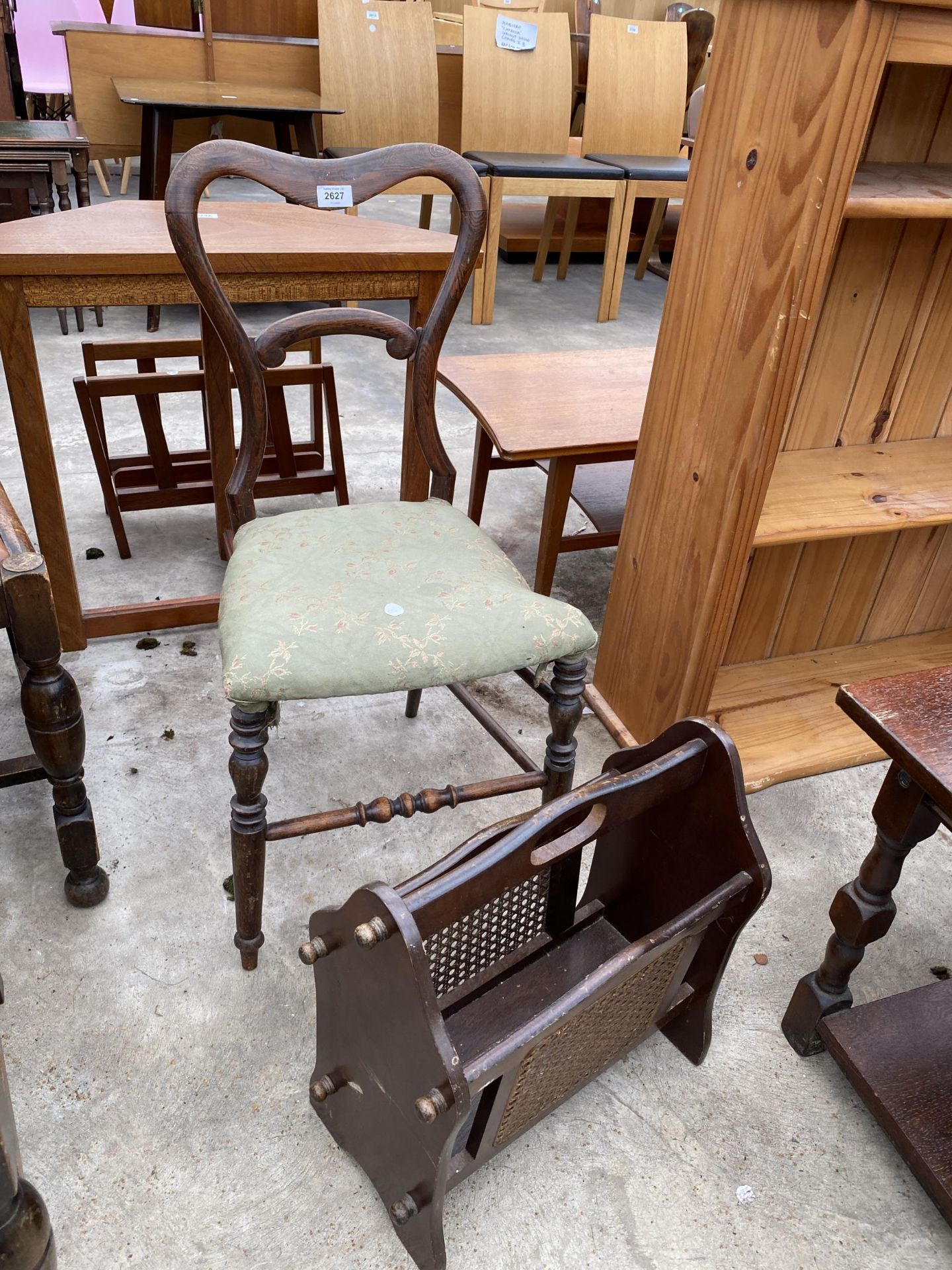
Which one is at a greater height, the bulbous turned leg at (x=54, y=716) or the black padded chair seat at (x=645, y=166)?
the black padded chair seat at (x=645, y=166)

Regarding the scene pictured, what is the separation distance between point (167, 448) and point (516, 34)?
3.23m

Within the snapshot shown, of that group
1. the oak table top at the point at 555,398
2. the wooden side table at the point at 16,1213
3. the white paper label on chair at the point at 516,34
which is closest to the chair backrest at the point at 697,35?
the white paper label on chair at the point at 516,34

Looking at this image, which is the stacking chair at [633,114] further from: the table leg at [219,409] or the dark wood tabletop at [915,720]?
the dark wood tabletop at [915,720]

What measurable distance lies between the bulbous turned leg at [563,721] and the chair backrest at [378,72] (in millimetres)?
3765

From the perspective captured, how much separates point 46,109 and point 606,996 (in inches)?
259

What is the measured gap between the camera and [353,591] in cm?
126

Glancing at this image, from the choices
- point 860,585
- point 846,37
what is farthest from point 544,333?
point 846,37

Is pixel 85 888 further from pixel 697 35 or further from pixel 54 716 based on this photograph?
pixel 697 35

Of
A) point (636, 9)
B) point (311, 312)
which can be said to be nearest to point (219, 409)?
point (311, 312)

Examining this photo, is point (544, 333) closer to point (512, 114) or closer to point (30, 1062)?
point (512, 114)

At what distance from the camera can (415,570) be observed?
1.32m

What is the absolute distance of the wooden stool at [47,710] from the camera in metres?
1.20

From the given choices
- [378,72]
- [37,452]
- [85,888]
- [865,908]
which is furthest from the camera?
[378,72]

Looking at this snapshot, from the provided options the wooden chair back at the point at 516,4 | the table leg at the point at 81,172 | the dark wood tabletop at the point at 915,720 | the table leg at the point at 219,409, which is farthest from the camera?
the wooden chair back at the point at 516,4
